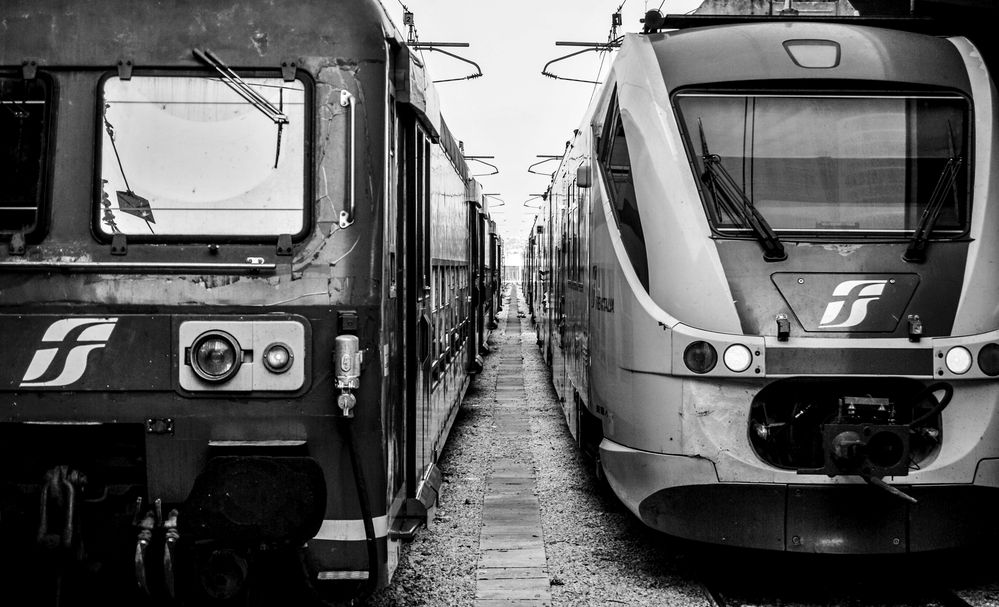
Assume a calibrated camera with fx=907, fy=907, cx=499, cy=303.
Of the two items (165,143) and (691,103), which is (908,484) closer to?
(691,103)

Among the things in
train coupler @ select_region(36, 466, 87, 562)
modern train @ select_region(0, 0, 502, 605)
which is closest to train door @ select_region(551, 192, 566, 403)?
modern train @ select_region(0, 0, 502, 605)

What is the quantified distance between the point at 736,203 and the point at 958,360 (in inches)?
55.0

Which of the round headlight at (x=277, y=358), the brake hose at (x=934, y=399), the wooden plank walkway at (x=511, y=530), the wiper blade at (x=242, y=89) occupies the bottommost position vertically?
the wooden plank walkway at (x=511, y=530)

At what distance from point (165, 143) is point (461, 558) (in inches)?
130

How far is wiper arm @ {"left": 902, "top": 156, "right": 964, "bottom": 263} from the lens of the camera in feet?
15.9

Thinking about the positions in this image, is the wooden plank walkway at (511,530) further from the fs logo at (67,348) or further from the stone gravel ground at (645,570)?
the fs logo at (67,348)

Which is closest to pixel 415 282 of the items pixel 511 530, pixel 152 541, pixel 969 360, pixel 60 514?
pixel 152 541

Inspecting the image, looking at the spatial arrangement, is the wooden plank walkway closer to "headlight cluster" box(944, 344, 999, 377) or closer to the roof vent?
"headlight cluster" box(944, 344, 999, 377)

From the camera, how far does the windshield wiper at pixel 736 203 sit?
4789 mm

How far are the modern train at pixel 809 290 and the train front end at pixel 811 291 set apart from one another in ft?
0.04

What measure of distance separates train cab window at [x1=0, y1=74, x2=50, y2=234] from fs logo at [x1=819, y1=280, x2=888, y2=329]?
3794 millimetres

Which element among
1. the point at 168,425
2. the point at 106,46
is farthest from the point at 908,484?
the point at 106,46

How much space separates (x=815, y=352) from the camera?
4672 mm

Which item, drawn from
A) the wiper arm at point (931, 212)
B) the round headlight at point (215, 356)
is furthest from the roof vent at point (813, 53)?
the round headlight at point (215, 356)
